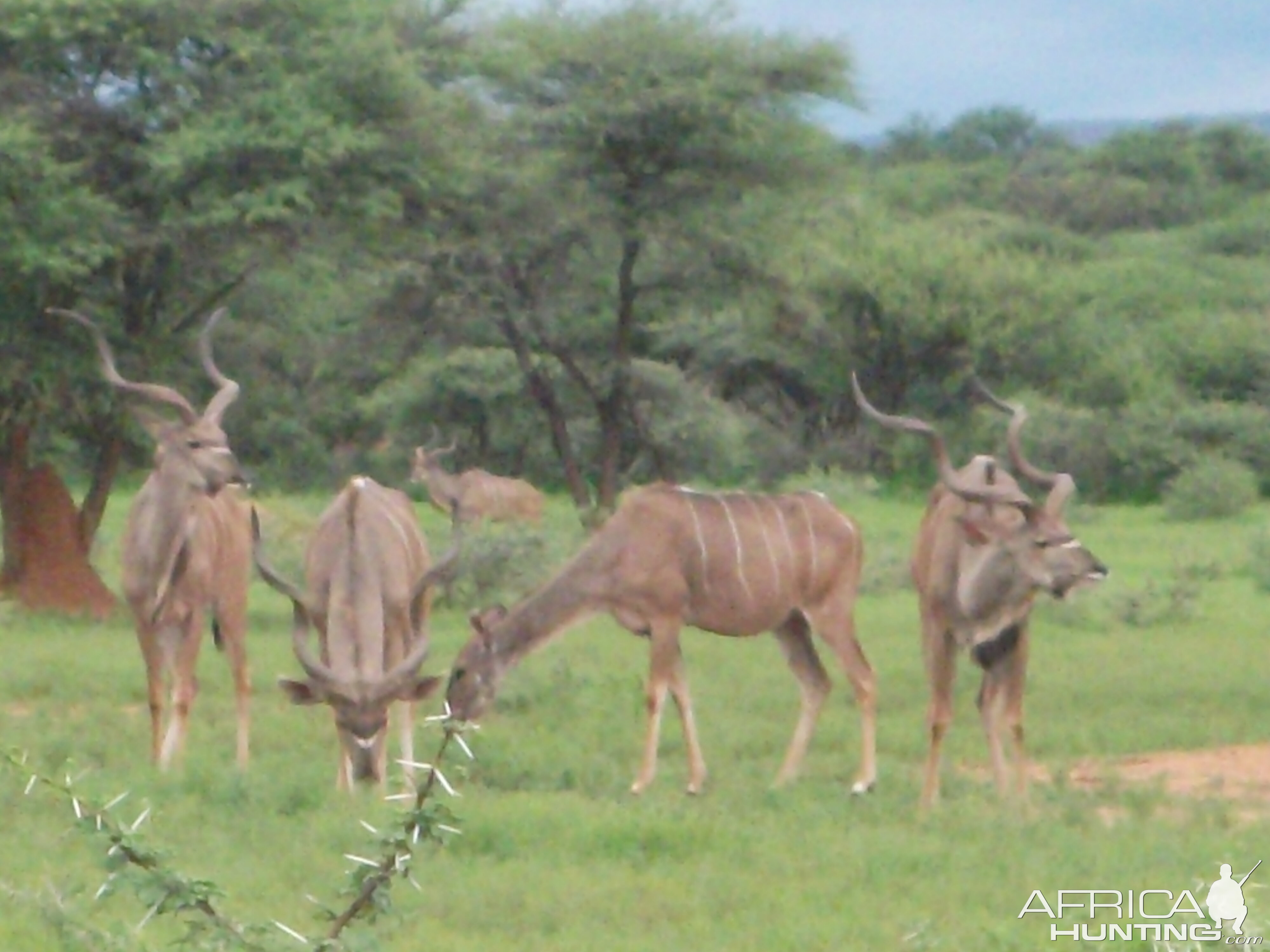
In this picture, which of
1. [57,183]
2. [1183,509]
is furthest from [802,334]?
[57,183]

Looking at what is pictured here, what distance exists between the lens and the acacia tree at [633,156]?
2098 cm

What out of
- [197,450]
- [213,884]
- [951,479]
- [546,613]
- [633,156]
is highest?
[633,156]

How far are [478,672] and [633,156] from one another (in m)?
12.7

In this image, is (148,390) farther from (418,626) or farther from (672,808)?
(672,808)

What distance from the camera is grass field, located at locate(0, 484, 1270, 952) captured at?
6113mm

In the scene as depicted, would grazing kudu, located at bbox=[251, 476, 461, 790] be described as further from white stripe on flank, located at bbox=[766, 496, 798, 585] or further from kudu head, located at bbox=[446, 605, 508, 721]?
white stripe on flank, located at bbox=[766, 496, 798, 585]

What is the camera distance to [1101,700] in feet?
37.1

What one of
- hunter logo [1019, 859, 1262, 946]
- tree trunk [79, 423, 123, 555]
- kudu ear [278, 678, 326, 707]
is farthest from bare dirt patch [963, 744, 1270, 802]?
tree trunk [79, 423, 123, 555]

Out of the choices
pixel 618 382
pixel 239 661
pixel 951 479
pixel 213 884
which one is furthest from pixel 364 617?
pixel 618 382

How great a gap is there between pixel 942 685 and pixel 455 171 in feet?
26.0

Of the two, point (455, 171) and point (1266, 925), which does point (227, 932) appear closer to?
point (1266, 925)

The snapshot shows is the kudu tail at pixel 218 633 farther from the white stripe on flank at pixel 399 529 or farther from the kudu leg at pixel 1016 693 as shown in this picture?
the kudu leg at pixel 1016 693

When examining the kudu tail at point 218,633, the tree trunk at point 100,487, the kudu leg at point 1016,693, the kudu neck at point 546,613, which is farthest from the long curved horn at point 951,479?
the tree trunk at point 100,487

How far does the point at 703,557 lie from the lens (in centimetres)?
938
